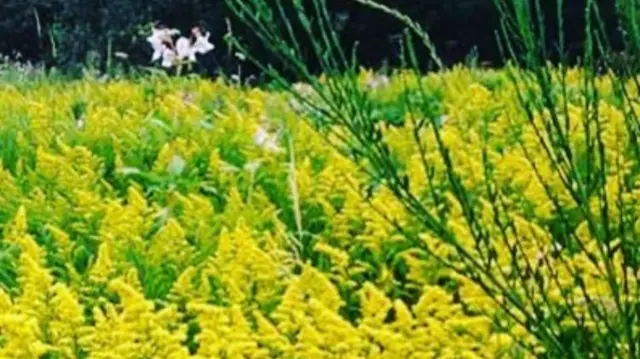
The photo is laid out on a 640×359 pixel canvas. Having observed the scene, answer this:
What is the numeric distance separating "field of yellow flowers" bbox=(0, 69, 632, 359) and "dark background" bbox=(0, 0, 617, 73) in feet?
30.7

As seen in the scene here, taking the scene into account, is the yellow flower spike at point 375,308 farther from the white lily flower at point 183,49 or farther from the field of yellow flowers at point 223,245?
the white lily flower at point 183,49

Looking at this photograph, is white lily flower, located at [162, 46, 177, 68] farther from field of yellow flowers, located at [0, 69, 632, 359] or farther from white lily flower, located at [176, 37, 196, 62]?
field of yellow flowers, located at [0, 69, 632, 359]

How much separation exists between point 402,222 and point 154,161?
3.70 feet

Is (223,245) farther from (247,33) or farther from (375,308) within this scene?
(247,33)

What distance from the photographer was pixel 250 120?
14.8 feet

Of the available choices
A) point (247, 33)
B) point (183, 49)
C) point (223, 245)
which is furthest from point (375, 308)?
point (247, 33)

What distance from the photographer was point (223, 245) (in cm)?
289

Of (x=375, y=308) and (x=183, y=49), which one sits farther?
(x=183, y=49)

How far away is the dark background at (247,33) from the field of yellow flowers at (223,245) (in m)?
9.35

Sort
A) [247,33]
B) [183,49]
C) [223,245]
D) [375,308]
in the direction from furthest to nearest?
[247,33]
[183,49]
[223,245]
[375,308]

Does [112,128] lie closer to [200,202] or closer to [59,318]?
[200,202]

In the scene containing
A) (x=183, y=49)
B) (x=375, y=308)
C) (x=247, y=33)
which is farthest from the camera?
(x=247, y=33)

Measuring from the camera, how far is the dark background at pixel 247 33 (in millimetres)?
14242

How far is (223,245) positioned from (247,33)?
447 inches
